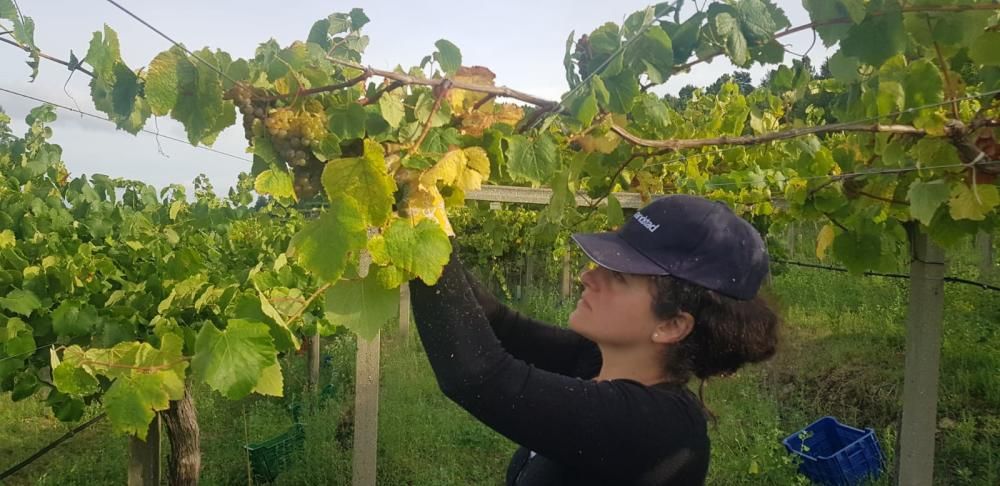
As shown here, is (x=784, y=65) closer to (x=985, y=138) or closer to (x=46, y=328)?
(x=985, y=138)

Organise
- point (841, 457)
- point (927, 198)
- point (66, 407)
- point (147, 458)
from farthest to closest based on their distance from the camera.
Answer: point (841, 457) < point (147, 458) < point (66, 407) < point (927, 198)

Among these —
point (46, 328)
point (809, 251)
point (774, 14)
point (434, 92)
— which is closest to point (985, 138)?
point (774, 14)

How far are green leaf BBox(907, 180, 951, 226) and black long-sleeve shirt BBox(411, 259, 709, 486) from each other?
1.04 m

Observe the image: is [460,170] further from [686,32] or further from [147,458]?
[147,458]

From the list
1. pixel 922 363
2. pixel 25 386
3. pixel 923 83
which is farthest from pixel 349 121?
pixel 922 363

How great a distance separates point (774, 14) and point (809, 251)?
1119cm

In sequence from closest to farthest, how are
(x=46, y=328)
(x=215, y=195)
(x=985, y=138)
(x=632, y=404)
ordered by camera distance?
(x=632, y=404), (x=985, y=138), (x=46, y=328), (x=215, y=195)

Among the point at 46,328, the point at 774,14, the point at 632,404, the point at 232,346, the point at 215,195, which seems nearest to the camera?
the point at 232,346

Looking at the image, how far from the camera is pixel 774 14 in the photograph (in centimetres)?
131

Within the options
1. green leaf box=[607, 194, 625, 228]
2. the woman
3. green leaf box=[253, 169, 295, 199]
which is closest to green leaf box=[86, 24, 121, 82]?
green leaf box=[253, 169, 295, 199]

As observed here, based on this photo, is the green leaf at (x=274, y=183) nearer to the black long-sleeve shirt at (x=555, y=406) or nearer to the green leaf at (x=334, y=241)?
the green leaf at (x=334, y=241)

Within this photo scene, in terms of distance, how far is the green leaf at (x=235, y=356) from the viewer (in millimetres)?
1061

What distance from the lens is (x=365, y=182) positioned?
1.05 m

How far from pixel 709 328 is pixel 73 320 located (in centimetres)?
238
